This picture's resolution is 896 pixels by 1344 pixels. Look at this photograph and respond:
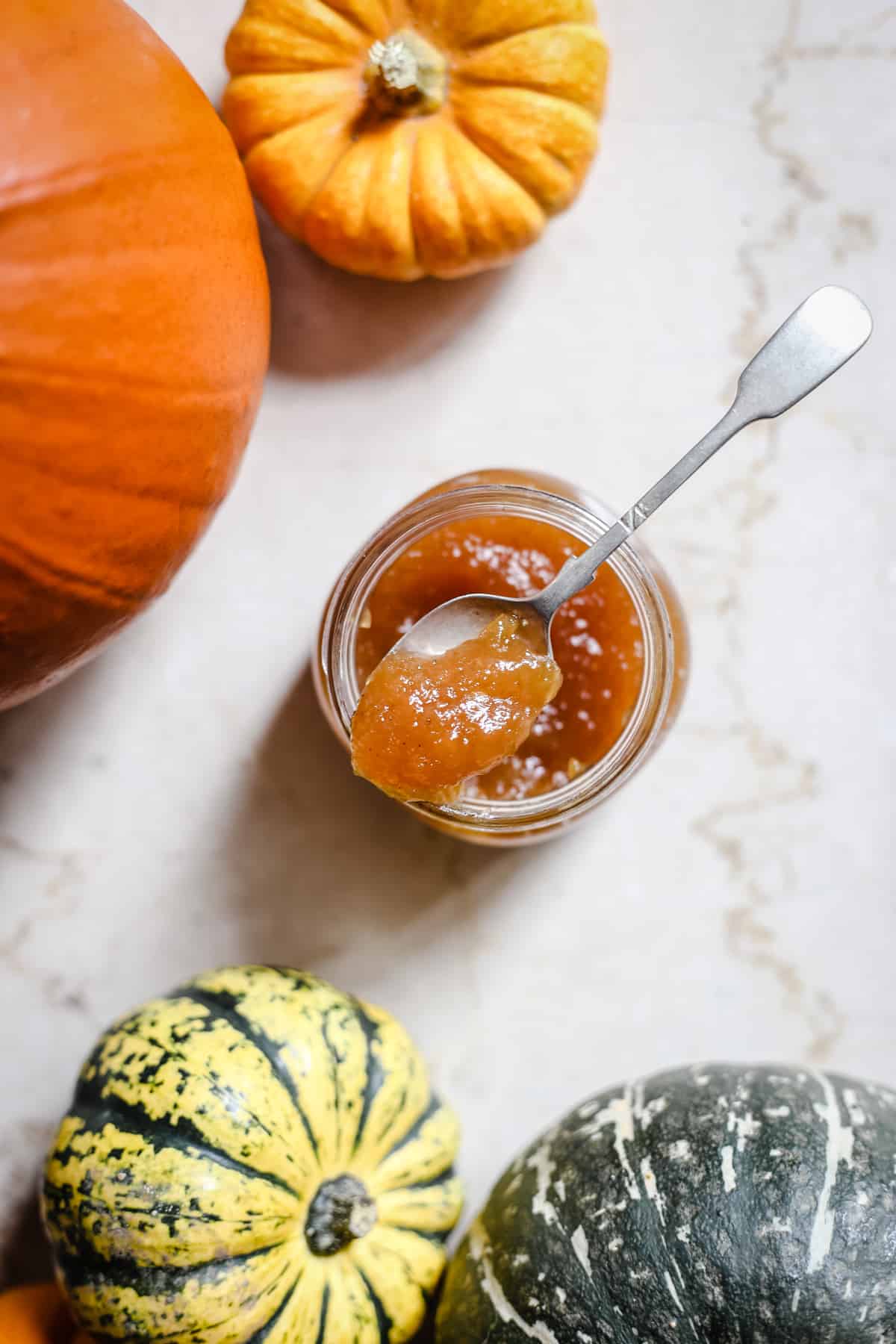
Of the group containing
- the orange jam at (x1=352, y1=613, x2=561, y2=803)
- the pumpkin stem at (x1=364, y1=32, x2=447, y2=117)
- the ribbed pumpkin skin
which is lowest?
the ribbed pumpkin skin

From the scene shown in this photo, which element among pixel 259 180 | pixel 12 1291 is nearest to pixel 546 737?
pixel 259 180

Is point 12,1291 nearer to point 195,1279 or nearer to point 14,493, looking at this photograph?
point 195,1279

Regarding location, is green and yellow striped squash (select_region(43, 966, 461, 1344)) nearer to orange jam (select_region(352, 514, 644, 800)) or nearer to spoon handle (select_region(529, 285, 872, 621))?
orange jam (select_region(352, 514, 644, 800))

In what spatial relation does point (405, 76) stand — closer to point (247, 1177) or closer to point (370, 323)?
point (370, 323)

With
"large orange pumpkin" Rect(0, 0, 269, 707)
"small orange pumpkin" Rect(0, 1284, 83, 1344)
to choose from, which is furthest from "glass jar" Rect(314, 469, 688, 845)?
"small orange pumpkin" Rect(0, 1284, 83, 1344)

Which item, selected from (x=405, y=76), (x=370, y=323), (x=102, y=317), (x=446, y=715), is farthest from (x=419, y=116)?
(x=446, y=715)

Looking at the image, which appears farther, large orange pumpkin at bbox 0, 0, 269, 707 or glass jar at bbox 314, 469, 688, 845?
glass jar at bbox 314, 469, 688, 845
